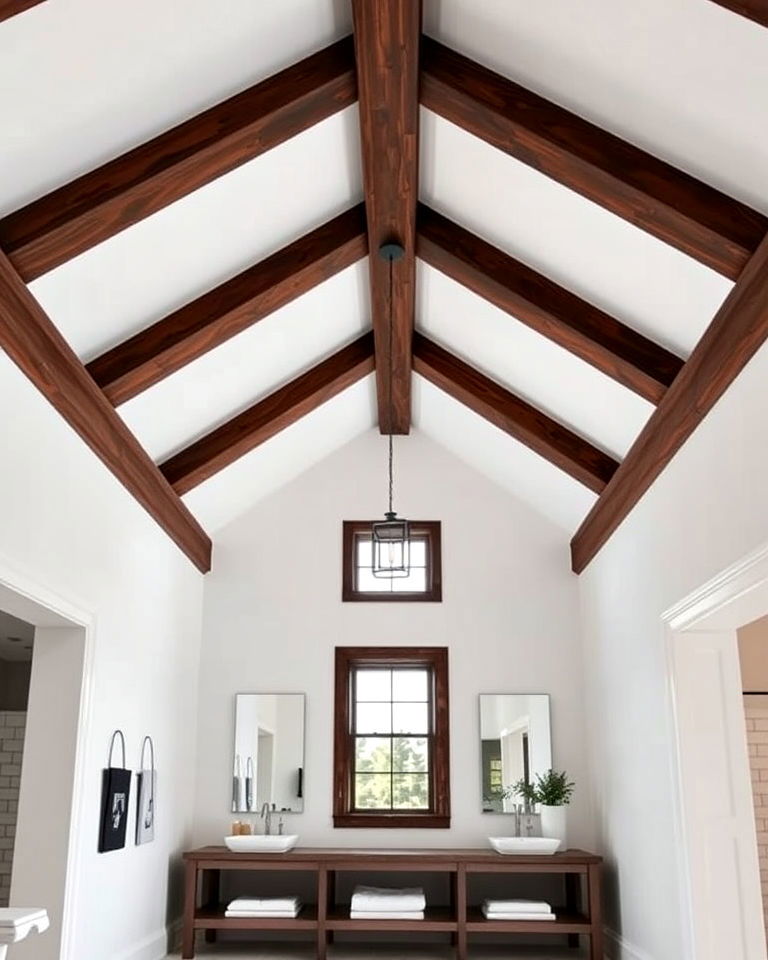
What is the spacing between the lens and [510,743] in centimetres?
725

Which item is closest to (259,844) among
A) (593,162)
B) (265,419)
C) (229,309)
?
(265,419)

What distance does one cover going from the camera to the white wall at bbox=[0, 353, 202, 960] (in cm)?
431

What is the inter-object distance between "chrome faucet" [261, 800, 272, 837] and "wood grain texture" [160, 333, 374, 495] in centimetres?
225

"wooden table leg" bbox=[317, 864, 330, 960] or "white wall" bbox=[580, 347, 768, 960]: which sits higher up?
"white wall" bbox=[580, 347, 768, 960]

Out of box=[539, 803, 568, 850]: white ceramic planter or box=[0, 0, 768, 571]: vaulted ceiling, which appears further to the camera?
box=[539, 803, 568, 850]: white ceramic planter

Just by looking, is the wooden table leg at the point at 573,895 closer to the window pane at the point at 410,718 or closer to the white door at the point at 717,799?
the window pane at the point at 410,718

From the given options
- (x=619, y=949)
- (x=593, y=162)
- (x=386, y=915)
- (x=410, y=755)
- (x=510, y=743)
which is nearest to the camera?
(x=593, y=162)

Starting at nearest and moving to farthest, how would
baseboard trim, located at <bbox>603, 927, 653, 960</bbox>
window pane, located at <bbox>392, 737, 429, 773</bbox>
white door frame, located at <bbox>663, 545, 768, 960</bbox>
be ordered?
white door frame, located at <bbox>663, 545, 768, 960</bbox> → baseboard trim, located at <bbox>603, 927, 653, 960</bbox> → window pane, located at <bbox>392, 737, 429, 773</bbox>

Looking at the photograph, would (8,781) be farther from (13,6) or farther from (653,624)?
(13,6)

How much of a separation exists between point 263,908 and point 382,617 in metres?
2.13

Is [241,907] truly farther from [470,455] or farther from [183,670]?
[470,455]

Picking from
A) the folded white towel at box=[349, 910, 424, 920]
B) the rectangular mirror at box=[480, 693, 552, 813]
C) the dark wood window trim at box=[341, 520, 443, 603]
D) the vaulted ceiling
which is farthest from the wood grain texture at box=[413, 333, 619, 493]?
the folded white towel at box=[349, 910, 424, 920]

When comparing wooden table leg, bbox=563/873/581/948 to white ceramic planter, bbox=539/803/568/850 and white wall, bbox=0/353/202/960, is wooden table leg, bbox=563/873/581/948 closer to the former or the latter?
white ceramic planter, bbox=539/803/568/850

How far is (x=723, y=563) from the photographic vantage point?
421 centimetres
